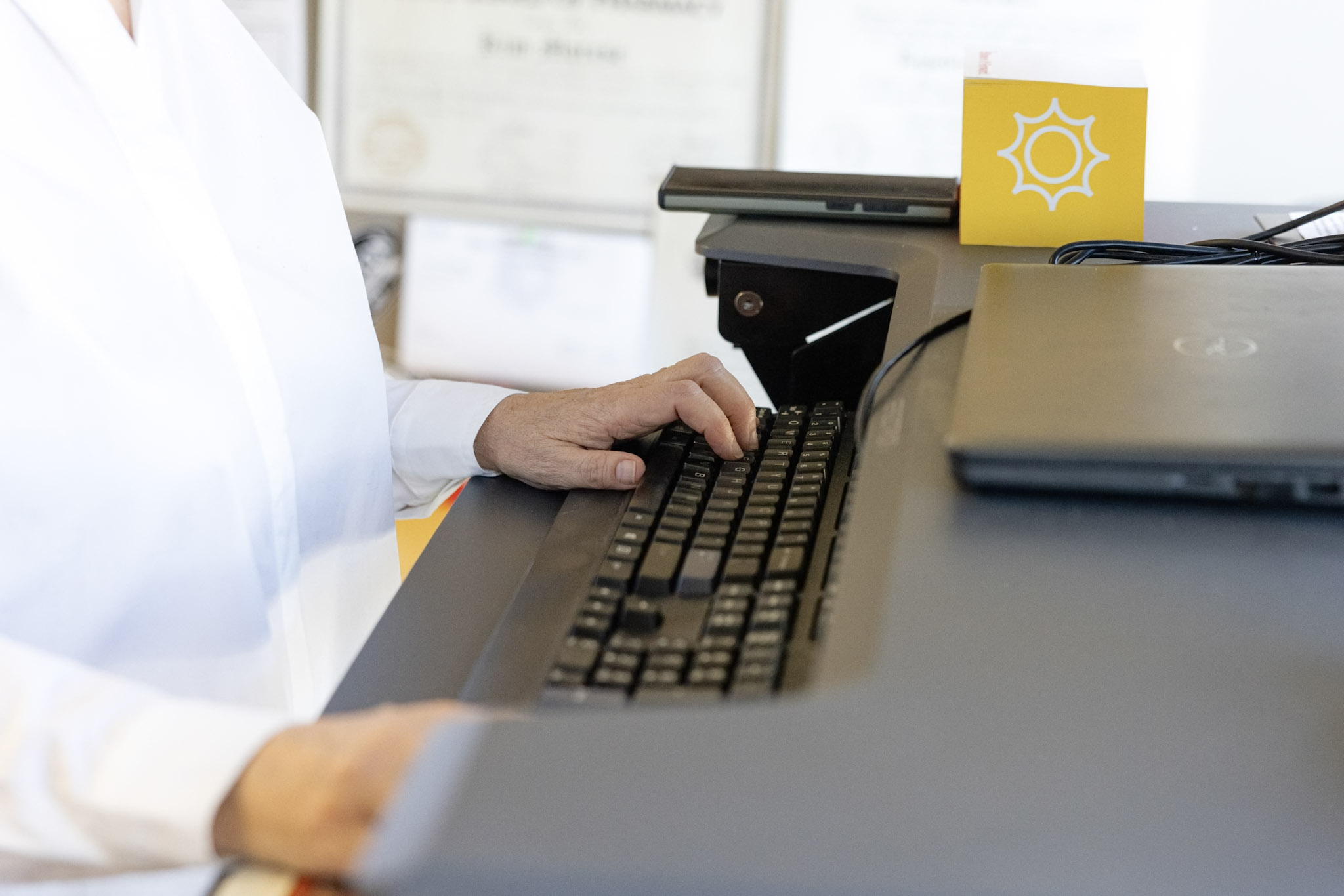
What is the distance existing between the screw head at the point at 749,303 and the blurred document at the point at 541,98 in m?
1.41

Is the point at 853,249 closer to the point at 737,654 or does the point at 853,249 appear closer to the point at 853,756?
the point at 737,654

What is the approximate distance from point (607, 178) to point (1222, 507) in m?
1.99

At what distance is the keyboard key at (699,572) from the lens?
557mm

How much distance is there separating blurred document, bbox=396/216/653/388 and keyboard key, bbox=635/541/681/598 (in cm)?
180

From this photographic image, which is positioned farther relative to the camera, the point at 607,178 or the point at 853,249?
the point at 607,178

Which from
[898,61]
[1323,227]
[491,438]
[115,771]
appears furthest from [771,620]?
[898,61]

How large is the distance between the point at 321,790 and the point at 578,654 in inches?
5.3

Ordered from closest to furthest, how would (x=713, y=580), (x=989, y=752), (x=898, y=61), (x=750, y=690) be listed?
1. (x=989, y=752)
2. (x=750, y=690)
3. (x=713, y=580)
4. (x=898, y=61)

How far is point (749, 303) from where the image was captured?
36.5 inches

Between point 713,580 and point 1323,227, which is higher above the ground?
point 1323,227

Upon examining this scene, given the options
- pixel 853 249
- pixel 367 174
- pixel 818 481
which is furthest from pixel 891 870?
pixel 367 174

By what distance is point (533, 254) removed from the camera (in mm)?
2416

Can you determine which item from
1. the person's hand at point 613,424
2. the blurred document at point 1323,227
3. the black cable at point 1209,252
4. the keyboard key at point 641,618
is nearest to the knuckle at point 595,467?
the person's hand at point 613,424

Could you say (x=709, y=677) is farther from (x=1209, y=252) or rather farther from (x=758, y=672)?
(x=1209, y=252)
